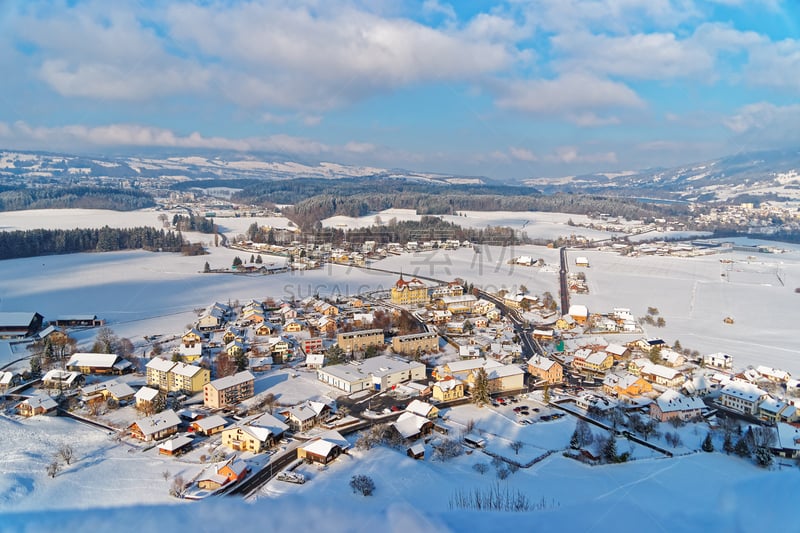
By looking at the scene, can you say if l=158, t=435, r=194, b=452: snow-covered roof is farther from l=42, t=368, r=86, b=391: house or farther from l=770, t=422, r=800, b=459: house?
l=770, t=422, r=800, b=459: house

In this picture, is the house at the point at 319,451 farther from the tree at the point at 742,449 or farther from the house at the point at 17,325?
the house at the point at 17,325

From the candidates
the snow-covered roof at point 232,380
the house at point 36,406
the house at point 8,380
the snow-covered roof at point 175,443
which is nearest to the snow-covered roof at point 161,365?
the snow-covered roof at point 232,380

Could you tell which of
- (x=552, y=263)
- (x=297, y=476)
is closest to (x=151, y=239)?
(x=552, y=263)

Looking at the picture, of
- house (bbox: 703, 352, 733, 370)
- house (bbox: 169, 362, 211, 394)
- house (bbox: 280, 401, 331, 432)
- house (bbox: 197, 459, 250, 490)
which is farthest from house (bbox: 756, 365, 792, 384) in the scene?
house (bbox: 169, 362, 211, 394)

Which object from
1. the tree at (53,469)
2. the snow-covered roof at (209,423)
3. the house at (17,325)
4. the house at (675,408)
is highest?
the house at (17,325)

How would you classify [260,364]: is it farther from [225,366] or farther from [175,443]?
[175,443]

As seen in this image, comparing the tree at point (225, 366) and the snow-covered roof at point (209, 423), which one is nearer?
the snow-covered roof at point (209, 423)

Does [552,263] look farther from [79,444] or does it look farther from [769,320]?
[79,444]
